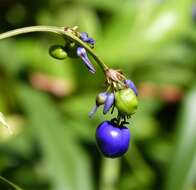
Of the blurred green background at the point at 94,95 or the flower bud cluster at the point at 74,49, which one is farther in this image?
the blurred green background at the point at 94,95

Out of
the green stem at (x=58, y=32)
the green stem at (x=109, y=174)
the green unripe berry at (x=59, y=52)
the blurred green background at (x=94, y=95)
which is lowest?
the green stem at (x=58, y=32)

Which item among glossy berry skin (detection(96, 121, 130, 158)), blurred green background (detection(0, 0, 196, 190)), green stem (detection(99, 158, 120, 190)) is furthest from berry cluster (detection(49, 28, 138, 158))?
green stem (detection(99, 158, 120, 190))

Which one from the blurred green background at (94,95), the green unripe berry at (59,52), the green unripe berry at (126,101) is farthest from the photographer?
the blurred green background at (94,95)

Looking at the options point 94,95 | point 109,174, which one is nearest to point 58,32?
point 109,174

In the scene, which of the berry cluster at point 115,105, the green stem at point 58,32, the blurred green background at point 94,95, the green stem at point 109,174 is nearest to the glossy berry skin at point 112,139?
the berry cluster at point 115,105

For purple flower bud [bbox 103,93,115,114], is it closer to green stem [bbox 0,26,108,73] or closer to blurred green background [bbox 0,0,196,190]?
green stem [bbox 0,26,108,73]

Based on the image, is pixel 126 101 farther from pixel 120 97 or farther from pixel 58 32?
pixel 58 32

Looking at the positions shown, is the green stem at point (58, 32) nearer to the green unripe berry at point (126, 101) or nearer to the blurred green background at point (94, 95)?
the green unripe berry at point (126, 101)

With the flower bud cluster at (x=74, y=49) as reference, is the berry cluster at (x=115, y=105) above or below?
below
